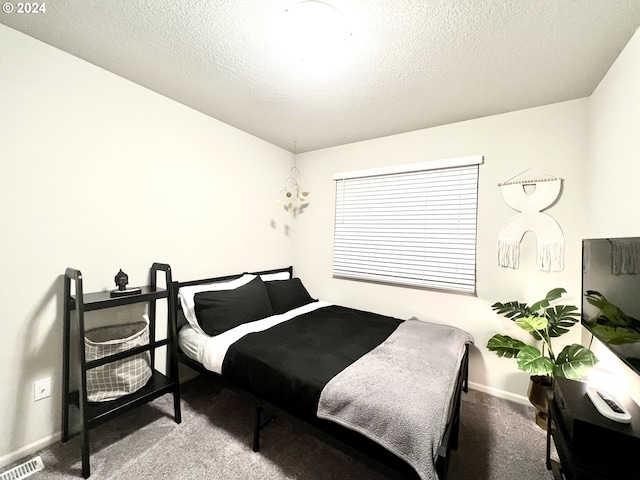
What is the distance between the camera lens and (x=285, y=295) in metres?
2.76

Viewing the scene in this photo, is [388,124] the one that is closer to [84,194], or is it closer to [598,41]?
[598,41]

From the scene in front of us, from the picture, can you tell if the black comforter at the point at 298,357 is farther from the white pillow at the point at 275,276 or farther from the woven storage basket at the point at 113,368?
the white pillow at the point at 275,276

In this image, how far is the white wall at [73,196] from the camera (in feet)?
4.88

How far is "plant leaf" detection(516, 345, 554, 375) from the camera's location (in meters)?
1.61

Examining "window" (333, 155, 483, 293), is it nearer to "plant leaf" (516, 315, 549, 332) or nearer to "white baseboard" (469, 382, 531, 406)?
"plant leaf" (516, 315, 549, 332)

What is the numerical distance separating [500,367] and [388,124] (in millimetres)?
2449

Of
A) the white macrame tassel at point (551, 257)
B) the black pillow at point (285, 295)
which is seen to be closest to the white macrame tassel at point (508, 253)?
the white macrame tassel at point (551, 257)

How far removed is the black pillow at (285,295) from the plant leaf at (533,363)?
1922 millimetres

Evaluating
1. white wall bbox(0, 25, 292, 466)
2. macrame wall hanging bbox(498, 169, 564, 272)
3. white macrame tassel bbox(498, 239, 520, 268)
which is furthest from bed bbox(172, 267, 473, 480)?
macrame wall hanging bbox(498, 169, 564, 272)

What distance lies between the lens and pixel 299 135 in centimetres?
290

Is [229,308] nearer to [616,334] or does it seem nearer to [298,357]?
[298,357]

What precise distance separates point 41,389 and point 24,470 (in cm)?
39

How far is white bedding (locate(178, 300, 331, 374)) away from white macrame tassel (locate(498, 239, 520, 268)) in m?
1.99

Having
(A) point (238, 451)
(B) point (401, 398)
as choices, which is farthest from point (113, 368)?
(B) point (401, 398)
